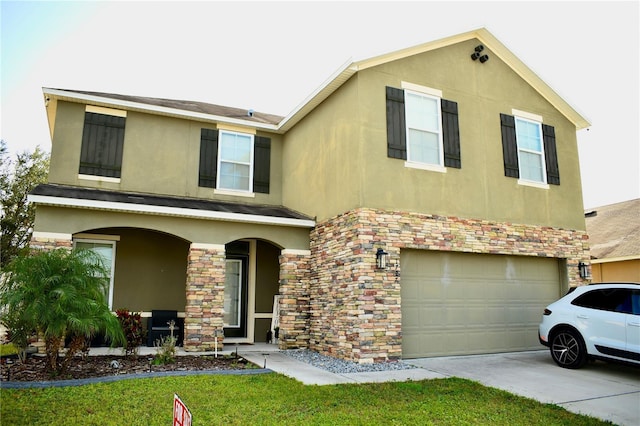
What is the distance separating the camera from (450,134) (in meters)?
10.9

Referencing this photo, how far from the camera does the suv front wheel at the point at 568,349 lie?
8.45 metres

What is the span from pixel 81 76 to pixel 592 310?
16.0m

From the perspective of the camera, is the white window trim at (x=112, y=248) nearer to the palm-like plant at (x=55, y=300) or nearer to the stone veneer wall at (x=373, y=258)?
the palm-like plant at (x=55, y=300)

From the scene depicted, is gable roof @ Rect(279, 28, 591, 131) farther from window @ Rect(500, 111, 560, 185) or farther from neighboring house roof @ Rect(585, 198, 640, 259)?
neighboring house roof @ Rect(585, 198, 640, 259)

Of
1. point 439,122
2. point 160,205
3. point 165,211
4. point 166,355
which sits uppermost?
point 439,122

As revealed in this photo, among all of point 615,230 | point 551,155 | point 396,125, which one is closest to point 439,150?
point 396,125

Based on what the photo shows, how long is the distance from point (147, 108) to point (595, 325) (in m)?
11.0

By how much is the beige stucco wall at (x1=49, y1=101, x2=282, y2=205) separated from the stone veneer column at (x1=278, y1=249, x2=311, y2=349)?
2.50 metres

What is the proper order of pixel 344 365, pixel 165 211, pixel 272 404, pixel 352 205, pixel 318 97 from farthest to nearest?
pixel 318 97
pixel 165 211
pixel 352 205
pixel 344 365
pixel 272 404

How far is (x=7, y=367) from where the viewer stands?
25.7 feet

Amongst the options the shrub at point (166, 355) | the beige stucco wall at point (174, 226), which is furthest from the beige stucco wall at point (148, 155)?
the shrub at point (166, 355)

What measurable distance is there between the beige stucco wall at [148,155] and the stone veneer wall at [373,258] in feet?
12.1

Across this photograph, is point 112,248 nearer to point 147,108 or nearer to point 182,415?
point 147,108

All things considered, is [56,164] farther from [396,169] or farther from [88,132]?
[396,169]
